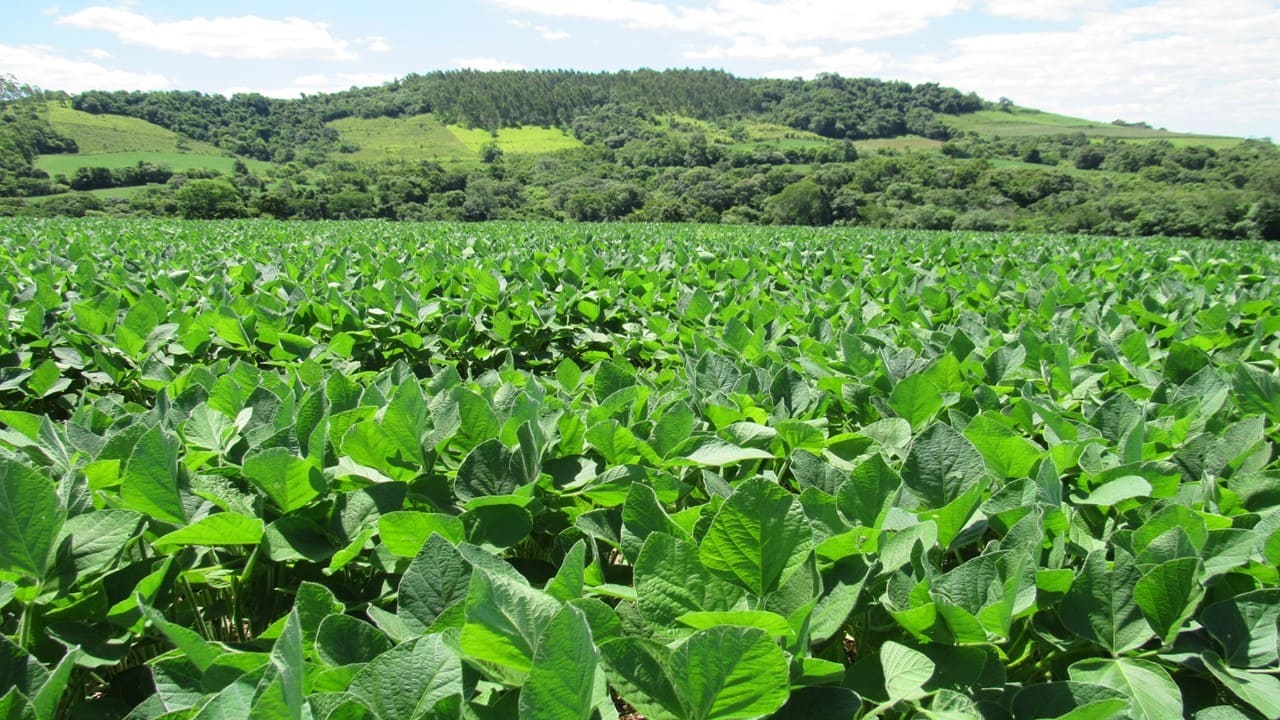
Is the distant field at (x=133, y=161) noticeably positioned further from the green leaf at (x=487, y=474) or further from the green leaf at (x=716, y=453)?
the green leaf at (x=716, y=453)

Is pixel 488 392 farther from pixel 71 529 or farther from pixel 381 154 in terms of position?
pixel 381 154

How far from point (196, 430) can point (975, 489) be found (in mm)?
1841

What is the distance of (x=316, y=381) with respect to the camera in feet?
8.32

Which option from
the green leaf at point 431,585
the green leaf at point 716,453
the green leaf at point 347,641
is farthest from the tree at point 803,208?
the green leaf at point 347,641

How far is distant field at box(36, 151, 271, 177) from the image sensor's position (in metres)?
83.3

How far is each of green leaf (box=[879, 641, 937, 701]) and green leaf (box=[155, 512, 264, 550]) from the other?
1.09 m

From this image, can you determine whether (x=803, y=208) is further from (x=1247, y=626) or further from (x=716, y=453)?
(x=1247, y=626)

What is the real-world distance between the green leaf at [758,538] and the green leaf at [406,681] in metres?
0.43

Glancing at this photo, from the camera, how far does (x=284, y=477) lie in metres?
1.32

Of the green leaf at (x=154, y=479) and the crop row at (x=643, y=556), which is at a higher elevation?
the green leaf at (x=154, y=479)

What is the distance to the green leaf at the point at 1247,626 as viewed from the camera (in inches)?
43.1

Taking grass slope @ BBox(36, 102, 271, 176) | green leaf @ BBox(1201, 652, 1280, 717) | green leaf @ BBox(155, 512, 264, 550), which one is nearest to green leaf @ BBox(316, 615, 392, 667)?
green leaf @ BBox(155, 512, 264, 550)

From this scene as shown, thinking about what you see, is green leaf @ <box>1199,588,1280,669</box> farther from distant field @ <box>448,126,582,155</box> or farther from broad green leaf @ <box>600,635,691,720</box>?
distant field @ <box>448,126,582,155</box>

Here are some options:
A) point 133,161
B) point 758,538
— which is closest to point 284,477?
point 758,538
